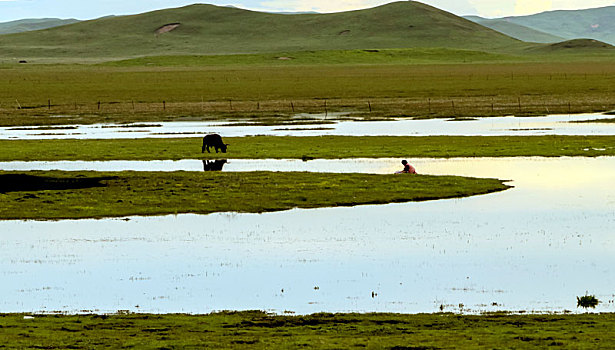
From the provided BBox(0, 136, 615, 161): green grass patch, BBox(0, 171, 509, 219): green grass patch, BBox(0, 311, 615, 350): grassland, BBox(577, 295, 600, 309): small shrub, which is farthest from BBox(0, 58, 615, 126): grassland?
BBox(0, 311, 615, 350): grassland

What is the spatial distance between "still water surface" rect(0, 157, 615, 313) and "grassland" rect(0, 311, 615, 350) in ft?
4.15

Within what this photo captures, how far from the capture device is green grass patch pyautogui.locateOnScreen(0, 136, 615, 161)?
52.1 meters

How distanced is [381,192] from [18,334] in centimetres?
2239

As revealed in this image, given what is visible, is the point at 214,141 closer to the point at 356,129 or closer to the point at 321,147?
the point at 321,147

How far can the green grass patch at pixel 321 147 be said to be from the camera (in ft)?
171

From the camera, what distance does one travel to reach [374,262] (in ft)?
82.0

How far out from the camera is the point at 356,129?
70.5 m

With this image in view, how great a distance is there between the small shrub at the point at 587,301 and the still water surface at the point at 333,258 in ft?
0.61

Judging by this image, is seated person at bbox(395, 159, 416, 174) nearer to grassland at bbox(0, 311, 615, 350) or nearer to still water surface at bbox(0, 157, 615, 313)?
still water surface at bbox(0, 157, 615, 313)

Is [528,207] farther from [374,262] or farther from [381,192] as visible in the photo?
[374,262]

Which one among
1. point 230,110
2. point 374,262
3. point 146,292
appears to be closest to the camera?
point 146,292

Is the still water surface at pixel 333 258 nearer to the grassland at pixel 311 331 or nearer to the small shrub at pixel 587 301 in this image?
the small shrub at pixel 587 301

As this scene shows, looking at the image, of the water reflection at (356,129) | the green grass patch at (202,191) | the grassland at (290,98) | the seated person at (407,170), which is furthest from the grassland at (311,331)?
the grassland at (290,98)

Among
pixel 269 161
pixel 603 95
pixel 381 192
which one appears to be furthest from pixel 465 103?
pixel 381 192
